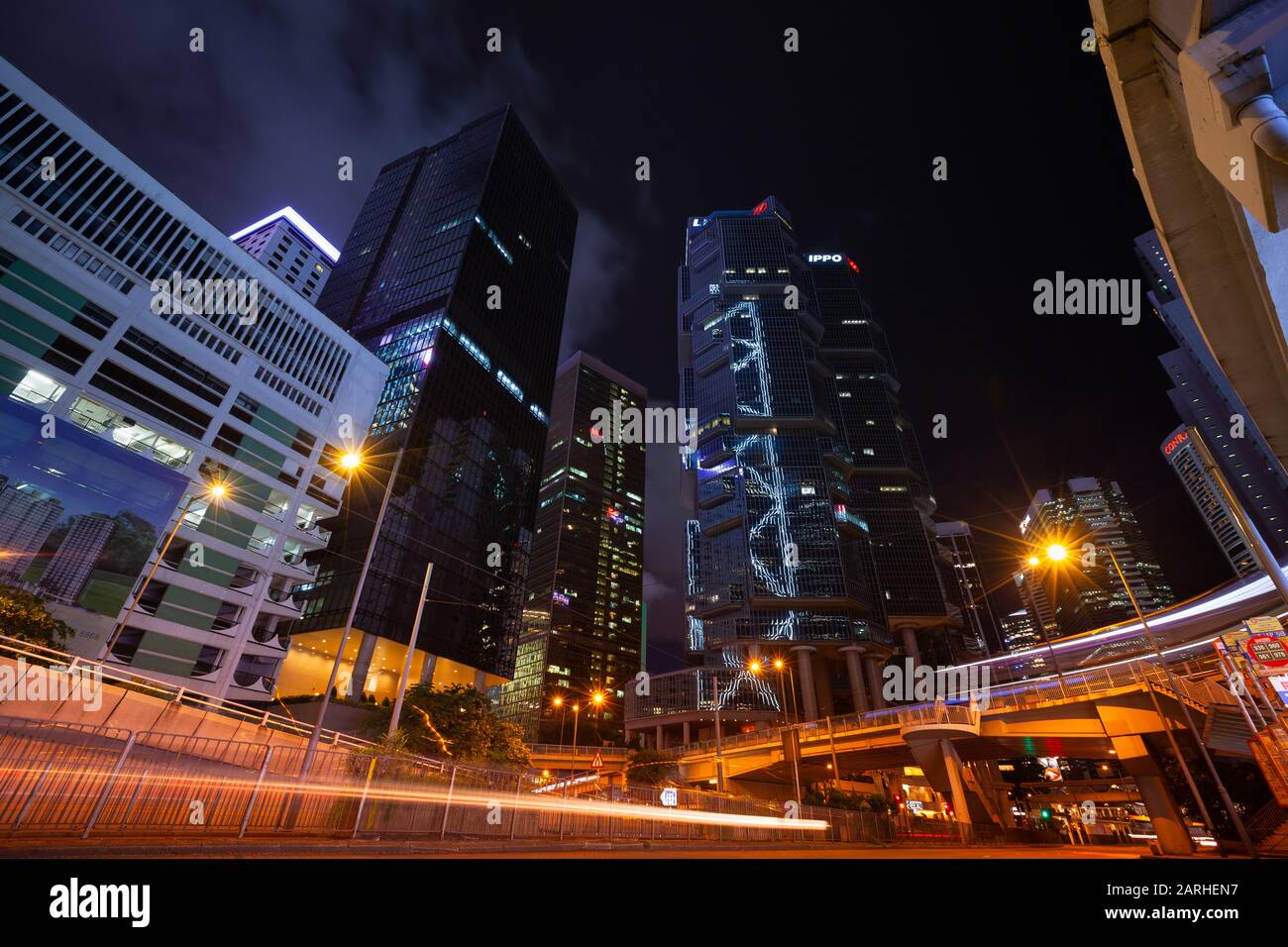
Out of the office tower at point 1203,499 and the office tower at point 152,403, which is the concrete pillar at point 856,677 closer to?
the office tower at point 1203,499

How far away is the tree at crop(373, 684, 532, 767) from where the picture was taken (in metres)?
29.8

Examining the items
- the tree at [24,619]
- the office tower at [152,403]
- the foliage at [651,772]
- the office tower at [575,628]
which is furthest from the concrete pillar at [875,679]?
the tree at [24,619]

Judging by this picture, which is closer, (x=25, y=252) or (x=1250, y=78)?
(x=1250, y=78)

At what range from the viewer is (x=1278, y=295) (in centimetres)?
612

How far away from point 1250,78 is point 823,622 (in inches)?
4540

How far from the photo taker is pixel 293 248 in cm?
10800

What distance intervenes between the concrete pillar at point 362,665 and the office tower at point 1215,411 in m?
160

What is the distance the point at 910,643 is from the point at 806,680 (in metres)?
33.2

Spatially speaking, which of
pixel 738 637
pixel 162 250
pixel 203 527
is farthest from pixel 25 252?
pixel 738 637

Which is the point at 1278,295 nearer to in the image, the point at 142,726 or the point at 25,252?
the point at 142,726

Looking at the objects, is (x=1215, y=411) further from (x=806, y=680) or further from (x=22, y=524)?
(x=22, y=524)

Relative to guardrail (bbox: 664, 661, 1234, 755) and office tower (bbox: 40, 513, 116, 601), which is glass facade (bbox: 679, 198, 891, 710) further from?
office tower (bbox: 40, 513, 116, 601)

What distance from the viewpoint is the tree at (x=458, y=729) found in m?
29.8
